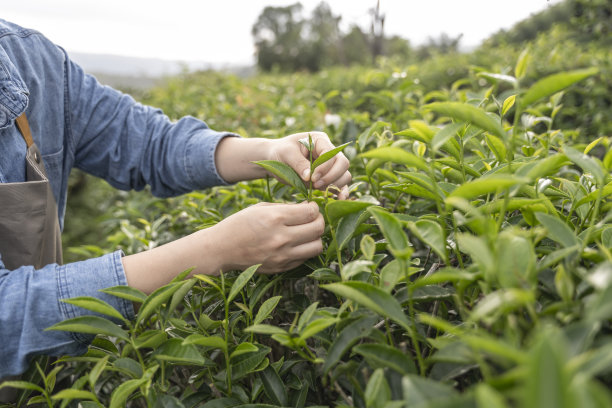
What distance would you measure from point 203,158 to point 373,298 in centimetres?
99

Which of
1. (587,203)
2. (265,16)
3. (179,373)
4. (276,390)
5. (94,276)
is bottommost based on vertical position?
(179,373)

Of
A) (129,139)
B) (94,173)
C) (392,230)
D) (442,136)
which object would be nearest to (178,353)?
(392,230)

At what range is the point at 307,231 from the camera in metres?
0.90

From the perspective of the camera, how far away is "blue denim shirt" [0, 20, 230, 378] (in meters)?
0.88

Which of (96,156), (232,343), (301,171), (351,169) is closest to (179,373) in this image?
(232,343)

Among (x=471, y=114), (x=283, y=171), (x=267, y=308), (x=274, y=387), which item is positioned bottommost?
(x=274, y=387)

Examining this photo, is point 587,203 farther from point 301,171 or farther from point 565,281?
point 301,171

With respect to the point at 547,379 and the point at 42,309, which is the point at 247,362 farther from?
the point at 547,379

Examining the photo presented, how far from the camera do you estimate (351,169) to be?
149 centimetres

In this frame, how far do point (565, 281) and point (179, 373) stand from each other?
79cm

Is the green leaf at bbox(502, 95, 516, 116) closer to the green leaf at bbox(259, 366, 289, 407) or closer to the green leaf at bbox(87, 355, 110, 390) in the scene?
the green leaf at bbox(259, 366, 289, 407)

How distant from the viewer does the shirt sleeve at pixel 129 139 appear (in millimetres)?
1568

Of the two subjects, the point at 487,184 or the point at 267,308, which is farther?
the point at 267,308

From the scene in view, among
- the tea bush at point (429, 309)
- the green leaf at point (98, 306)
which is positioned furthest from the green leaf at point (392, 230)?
the green leaf at point (98, 306)
